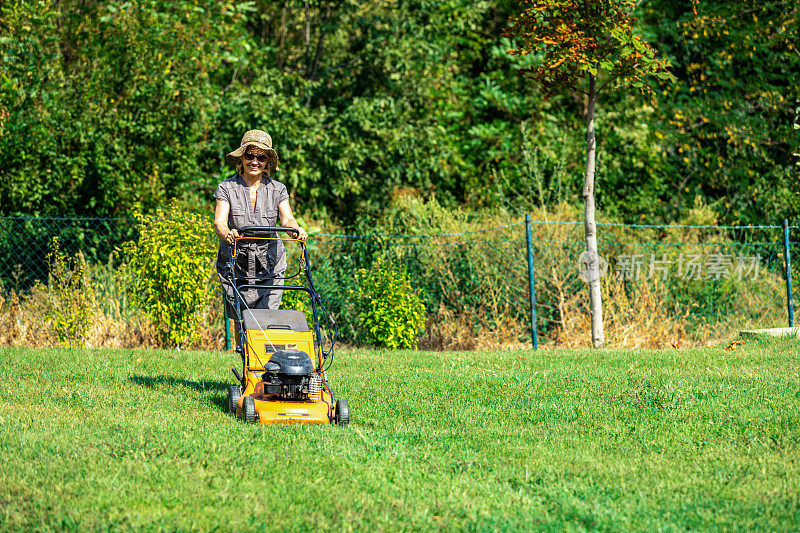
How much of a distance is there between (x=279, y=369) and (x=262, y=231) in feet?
4.54

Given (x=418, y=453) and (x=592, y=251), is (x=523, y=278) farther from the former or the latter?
(x=418, y=453)

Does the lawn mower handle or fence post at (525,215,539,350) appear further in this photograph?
fence post at (525,215,539,350)

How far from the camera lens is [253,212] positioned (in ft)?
21.6

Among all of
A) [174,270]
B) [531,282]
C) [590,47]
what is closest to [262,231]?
[174,270]

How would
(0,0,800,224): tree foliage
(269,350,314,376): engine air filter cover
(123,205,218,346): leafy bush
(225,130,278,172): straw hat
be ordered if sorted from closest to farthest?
(269,350,314,376): engine air filter cover, (225,130,278,172): straw hat, (123,205,218,346): leafy bush, (0,0,800,224): tree foliage

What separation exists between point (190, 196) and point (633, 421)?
28.4 ft

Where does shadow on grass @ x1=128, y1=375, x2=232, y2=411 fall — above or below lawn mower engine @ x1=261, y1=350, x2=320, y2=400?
below

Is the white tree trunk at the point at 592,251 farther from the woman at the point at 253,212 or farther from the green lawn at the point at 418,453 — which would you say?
the woman at the point at 253,212

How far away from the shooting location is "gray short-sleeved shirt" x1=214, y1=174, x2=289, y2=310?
6500 millimetres

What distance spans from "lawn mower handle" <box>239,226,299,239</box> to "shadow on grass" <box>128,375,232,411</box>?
4.14 ft

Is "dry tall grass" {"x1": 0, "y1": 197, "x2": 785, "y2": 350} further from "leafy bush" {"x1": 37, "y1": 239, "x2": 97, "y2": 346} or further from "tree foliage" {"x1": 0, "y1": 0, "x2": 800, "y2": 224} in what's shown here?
"tree foliage" {"x1": 0, "y1": 0, "x2": 800, "y2": 224}

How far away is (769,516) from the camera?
3.99 meters

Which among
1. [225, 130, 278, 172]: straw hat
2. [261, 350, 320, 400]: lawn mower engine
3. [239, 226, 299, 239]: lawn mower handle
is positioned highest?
[225, 130, 278, 172]: straw hat

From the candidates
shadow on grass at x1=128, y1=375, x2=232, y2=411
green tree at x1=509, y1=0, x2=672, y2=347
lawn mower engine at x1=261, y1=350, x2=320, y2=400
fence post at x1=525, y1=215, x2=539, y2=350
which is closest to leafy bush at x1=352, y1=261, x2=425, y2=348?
fence post at x1=525, y1=215, x2=539, y2=350
